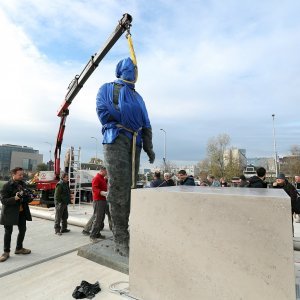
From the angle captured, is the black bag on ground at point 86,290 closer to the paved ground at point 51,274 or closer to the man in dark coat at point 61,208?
the paved ground at point 51,274

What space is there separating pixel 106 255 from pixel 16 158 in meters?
93.3

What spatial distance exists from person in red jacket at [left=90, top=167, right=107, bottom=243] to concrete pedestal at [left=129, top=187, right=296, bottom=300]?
304 centimetres

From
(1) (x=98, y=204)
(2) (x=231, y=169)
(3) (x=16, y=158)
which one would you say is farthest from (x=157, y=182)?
(3) (x=16, y=158)

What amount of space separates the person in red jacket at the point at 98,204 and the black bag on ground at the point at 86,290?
8.24ft

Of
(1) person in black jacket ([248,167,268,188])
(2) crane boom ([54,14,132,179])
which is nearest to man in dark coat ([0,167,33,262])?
(1) person in black jacket ([248,167,268,188])

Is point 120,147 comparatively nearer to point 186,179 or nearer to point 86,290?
point 86,290

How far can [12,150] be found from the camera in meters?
94.6

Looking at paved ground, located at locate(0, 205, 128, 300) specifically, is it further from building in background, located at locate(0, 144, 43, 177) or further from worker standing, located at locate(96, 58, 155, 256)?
building in background, located at locate(0, 144, 43, 177)

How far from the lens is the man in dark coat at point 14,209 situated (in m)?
4.84

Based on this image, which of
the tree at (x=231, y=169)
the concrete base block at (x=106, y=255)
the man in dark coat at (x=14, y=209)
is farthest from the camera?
the tree at (x=231, y=169)

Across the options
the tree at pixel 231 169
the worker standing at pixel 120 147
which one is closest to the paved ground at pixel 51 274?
the worker standing at pixel 120 147

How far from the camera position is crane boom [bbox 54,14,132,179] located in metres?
10.3

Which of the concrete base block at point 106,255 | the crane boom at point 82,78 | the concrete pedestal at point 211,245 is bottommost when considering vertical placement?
the concrete base block at point 106,255

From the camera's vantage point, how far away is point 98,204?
6.47 m
